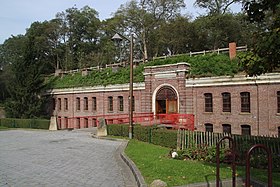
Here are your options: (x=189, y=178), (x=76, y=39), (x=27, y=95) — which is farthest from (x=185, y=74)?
(x=76, y=39)

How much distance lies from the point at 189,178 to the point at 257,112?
1701 centimetres

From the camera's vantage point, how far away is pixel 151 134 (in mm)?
17781

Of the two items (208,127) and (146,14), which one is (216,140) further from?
(146,14)

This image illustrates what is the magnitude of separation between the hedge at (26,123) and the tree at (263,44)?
91.3 ft

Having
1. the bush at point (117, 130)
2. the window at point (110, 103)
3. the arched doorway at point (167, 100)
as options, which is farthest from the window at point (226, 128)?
the window at point (110, 103)

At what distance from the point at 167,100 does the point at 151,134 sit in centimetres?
1211

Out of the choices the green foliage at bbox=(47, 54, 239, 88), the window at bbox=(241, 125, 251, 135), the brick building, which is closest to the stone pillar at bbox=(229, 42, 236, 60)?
the green foliage at bbox=(47, 54, 239, 88)

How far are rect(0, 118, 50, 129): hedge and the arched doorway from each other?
40.4 feet

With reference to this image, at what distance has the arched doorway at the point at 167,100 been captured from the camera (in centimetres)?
2914

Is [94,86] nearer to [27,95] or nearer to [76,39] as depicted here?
[27,95]

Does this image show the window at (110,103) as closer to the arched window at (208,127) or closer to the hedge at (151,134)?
the arched window at (208,127)

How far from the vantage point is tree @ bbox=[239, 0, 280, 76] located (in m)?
7.51

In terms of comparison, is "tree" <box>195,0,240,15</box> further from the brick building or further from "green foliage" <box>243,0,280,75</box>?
"green foliage" <box>243,0,280,75</box>

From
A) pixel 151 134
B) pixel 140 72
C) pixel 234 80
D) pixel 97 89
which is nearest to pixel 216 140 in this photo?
pixel 151 134
